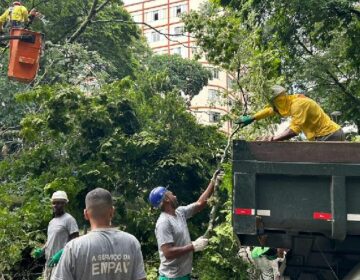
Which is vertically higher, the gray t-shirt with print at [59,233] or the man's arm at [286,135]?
the man's arm at [286,135]

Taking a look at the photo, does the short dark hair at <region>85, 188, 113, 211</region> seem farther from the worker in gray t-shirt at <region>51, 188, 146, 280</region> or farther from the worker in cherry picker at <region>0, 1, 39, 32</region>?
the worker in cherry picker at <region>0, 1, 39, 32</region>

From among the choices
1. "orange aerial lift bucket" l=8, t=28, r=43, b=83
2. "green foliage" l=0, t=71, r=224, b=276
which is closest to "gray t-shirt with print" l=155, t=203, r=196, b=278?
"green foliage" l=0, t=71, r=224, b=276

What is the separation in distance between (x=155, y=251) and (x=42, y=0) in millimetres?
12461

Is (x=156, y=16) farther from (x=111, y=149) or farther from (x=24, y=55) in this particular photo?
(x=111, y=149)

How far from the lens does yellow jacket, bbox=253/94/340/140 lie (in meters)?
5.42

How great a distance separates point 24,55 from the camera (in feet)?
36.9

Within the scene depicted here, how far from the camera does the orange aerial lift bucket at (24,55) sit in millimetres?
11148

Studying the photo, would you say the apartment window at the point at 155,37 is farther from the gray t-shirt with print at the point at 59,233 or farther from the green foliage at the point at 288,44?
the gray t-shirt with print at the point at 59,233

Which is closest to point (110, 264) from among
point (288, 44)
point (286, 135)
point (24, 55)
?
point (286, 135)

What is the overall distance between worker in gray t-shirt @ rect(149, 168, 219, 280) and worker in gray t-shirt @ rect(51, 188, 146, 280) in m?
1.38

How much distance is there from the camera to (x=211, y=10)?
9.87 meters

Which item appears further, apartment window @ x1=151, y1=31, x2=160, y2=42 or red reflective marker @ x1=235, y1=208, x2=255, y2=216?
apartment window @ x1=151, y1=31, x2=160, y2=42

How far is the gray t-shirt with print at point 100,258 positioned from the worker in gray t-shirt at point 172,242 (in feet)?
4.63

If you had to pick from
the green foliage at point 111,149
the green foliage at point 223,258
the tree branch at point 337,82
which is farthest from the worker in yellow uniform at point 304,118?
the tree branch at point 337,82
